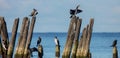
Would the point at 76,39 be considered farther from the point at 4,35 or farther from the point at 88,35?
the point at 4,35

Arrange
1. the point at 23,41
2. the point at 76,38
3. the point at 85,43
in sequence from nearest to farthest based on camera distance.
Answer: the point at 85,43 → the point at 23,41 → the point at 76,38

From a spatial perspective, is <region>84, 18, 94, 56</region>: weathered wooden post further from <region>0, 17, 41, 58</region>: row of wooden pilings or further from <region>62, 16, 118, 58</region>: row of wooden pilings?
<region>0, 17, 41, 58</region>: row of wooden pilings

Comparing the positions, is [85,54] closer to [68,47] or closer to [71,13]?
[68,47]

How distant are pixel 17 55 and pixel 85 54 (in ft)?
10.1

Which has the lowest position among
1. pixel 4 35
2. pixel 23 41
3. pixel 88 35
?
pixel 23 41

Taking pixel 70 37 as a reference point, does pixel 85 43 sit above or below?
below

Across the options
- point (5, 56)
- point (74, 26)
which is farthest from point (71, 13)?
point (5, 56)

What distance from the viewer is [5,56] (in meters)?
27.0

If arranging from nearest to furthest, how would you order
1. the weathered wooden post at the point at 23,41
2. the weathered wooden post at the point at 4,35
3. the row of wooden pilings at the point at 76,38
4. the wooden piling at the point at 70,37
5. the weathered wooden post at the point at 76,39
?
the row of wooden pilings at the point at 76,38 → the wooden piling at the point at 70,37 → the weathered wooden post at the point at 76,39 → the weathered wooden post at the point at 23,41 → the weathered wooden post at the point at 4,35

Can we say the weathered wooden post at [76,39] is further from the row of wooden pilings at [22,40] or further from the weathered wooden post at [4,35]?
the weathered wooden post at [4,35]

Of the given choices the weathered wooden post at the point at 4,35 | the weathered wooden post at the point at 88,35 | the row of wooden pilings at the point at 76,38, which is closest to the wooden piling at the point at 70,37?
the row of wooden pilings at the point at 76,38

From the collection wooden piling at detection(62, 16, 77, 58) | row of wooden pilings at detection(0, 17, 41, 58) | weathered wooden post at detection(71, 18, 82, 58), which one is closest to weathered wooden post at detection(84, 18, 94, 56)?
weathered wooden post at detection(71, 18, 82, 58)

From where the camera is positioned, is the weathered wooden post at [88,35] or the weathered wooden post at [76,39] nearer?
the weathered wooden post at [88,35]

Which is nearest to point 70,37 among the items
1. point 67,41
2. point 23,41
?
point 67,41
